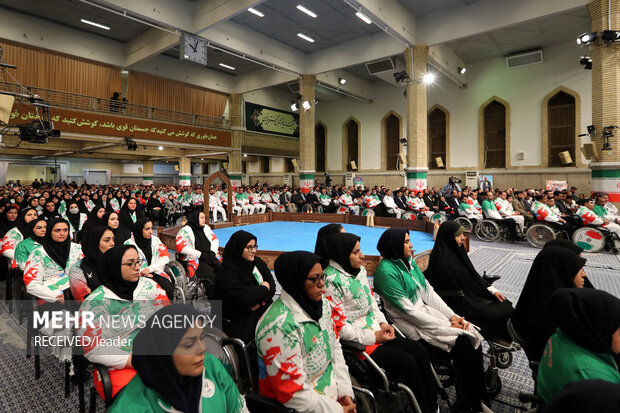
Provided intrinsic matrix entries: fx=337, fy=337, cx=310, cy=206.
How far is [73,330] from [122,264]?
0.56 metres

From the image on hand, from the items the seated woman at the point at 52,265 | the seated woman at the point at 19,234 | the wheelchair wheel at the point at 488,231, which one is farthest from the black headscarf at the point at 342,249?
the wheelchair wheel at the point at 488,231

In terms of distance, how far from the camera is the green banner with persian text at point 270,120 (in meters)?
18.0

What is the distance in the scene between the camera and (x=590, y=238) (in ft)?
19.6

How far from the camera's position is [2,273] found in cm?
455

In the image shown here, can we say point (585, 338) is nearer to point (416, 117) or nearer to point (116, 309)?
point (116, 309)

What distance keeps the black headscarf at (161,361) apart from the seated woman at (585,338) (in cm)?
127

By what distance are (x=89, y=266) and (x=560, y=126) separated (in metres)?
15.5

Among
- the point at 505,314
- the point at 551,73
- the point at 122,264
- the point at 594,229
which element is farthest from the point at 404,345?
the point at 551,73

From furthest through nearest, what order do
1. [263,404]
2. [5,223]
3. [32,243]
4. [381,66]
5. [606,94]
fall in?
[381,66]
[606,94]
[5,223]
[32,243]
[263,404]

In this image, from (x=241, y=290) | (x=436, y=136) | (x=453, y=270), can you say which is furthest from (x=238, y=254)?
(x=436, y=136)

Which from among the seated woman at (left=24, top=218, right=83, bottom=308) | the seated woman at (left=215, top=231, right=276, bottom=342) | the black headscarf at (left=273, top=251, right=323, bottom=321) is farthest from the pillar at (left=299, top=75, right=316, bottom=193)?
the black headscarf at (left=273, top=251, right=323, bottom=321)

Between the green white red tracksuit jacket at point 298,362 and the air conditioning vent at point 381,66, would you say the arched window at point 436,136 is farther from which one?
the green white red tracksuit jacket at point 298,362

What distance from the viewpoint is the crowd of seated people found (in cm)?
113

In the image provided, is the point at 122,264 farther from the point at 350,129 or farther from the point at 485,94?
the point at 350,129
